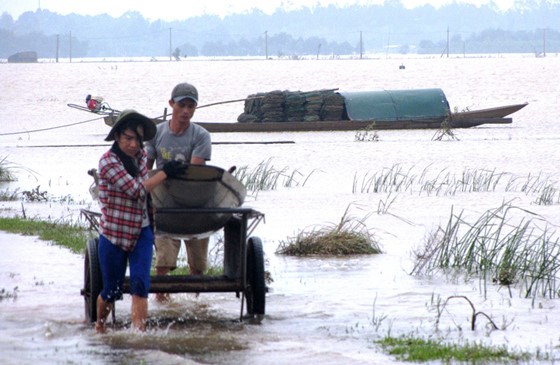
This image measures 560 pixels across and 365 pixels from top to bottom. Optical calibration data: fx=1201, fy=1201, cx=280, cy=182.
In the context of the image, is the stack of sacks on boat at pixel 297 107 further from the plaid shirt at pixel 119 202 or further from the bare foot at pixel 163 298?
the plaid shirt at pixel 119 202

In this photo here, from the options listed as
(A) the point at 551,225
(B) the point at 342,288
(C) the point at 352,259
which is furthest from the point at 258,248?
(A) the point at 551,225

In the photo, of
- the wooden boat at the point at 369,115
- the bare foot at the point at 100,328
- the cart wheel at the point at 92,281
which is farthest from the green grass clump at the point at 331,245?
the wooden boat at the point at 369,115

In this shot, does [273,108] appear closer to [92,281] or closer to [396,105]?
[396,105]

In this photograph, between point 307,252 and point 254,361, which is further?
point 307,252

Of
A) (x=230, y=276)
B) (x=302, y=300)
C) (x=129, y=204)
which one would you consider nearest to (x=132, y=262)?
(x=129, y=204)

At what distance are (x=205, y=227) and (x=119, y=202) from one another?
2.81 feet

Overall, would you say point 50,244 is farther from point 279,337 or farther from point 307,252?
point 279,337

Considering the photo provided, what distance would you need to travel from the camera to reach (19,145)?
35156 mm

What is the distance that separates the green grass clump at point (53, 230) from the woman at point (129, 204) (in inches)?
163

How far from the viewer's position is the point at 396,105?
40.8 meters

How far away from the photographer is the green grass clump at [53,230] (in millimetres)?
11971

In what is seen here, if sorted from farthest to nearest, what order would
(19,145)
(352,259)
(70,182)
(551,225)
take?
(19,145) → (70,182) → (551,225) → (352,259)

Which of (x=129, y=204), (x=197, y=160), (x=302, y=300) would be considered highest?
(x=197, y=160)

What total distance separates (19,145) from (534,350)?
29487mm
